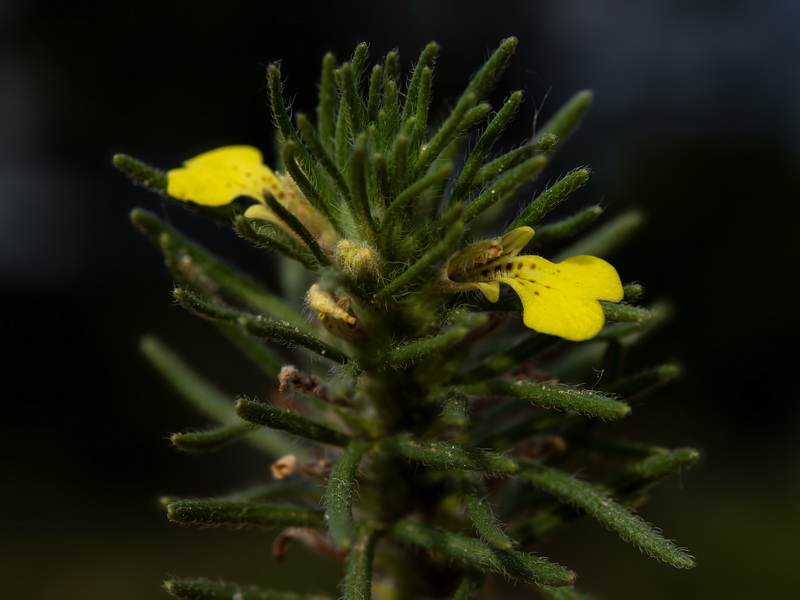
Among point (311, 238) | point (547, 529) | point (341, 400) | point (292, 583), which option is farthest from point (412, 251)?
point (292, 583)

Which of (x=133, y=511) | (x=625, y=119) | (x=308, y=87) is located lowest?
(x=133, y=511)

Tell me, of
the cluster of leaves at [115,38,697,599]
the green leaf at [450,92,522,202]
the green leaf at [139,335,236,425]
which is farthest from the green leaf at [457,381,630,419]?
the green leaf at [139,335,236,425]

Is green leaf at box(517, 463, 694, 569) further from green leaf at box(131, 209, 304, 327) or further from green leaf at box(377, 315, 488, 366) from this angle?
green leaf at box(131, 209, 304, 327)

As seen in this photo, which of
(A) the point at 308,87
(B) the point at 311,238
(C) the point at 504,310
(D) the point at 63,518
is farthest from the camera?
(A) the point at 308,87

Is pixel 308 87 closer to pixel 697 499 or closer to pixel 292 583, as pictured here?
pixel 292 583

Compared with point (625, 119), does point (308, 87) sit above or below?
above

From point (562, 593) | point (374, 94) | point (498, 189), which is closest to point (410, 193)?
point (498, 189)

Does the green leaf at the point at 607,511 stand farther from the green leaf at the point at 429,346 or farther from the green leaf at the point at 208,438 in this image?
the green leaf at the point at 208,438
